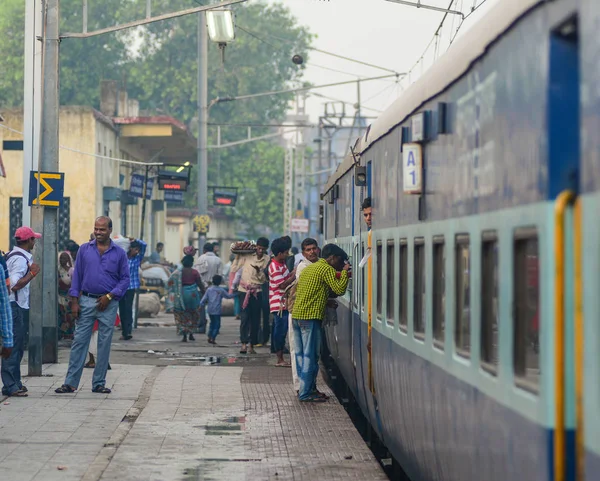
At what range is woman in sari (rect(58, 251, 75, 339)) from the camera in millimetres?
19109

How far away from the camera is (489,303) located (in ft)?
17.9

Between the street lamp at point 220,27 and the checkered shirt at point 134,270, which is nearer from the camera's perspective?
the checkered shirt at point 134,270

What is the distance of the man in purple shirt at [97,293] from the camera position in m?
13.4

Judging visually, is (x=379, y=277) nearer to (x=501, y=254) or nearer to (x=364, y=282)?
(x=364, y=282)

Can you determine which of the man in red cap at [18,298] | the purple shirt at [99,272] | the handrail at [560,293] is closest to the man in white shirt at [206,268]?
the purple shirt at [99,272]

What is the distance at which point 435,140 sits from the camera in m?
6.88

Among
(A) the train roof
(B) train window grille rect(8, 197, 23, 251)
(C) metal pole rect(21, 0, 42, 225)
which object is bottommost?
(A) the train roof

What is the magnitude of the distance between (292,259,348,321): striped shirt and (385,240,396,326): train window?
10.2ft

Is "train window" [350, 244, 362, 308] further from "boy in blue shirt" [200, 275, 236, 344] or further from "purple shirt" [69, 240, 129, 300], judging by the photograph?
"boy in blue shirt" [200, 275, 236, 344]

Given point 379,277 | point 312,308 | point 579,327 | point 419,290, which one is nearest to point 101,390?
point 312,308

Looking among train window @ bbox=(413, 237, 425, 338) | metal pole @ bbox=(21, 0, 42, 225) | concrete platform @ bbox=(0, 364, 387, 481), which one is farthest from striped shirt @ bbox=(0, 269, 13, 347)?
metal pole @ bbox=(21, 0, 42, 225)

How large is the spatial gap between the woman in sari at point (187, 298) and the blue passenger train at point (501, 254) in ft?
44.6

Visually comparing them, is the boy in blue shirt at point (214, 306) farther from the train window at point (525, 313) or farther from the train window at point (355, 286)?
the train window at point (525, 313)

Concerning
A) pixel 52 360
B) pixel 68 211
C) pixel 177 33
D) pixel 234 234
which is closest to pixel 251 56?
pixel 177 33
